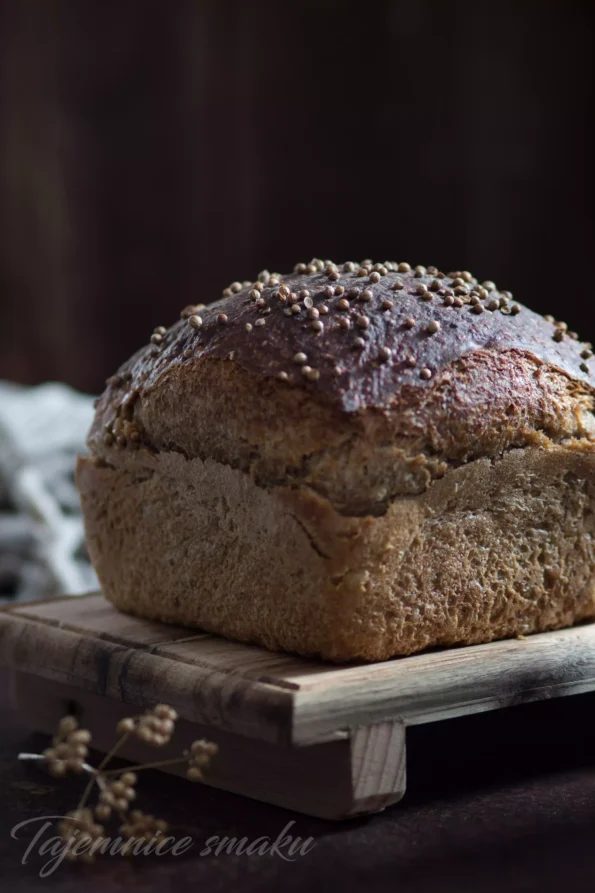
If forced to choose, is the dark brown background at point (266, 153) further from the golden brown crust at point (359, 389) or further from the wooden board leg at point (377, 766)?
the wooden board leg at point (377, 766)

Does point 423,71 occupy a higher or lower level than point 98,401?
higher

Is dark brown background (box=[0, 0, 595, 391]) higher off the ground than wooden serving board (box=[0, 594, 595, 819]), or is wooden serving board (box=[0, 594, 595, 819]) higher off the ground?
dark brown background (box=[0, 0, 595, 391])

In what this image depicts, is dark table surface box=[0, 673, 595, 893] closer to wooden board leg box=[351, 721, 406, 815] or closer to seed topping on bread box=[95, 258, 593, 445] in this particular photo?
wooden board leg box=[351, 721, 406, 815]

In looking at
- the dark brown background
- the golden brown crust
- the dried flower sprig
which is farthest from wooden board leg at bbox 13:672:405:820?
the dark brown background

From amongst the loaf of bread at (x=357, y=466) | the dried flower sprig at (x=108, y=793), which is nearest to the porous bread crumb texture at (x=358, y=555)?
the loaf of bread at (x=357, y=466)

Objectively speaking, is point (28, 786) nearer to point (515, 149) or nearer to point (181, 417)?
point (181, 417)

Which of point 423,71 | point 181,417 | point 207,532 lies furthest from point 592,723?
point 423,71

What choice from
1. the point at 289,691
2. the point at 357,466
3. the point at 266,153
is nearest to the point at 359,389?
the point at 357,466

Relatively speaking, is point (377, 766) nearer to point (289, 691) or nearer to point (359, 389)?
point (289, 691)
